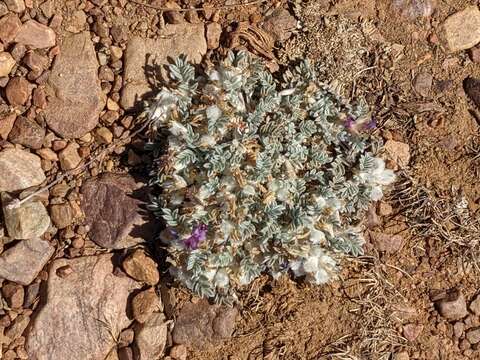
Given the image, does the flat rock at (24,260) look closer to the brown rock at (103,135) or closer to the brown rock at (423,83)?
the brown rock at (103,135)

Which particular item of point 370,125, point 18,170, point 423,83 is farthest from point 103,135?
point 423,83

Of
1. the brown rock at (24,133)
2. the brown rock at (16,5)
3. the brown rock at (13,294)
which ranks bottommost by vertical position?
the brown rock at (13,294)

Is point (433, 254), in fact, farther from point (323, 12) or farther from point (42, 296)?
point (42, 296)

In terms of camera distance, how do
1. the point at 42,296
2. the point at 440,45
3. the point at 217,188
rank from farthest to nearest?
the point at 440,45
the point at 42,296
the point at 217,188

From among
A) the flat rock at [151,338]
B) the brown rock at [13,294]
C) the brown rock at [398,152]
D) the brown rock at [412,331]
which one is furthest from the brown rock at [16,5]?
the brown rock at [412,331]

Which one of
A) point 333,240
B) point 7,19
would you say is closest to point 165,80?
point 7,19

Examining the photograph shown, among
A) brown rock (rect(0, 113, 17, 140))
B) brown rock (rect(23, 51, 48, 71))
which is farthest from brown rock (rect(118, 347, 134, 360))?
brown rock (rect(23, 51, 48, 71))

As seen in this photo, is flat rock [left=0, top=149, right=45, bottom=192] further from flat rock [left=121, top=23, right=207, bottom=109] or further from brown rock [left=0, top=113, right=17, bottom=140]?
flat rock [left=121, top=23, right=207, bottom=109]
